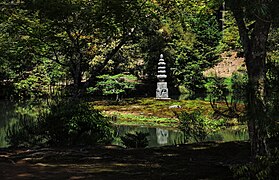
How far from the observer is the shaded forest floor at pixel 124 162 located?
4371 millimetres

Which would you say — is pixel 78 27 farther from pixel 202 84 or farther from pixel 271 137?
pixel 202 84

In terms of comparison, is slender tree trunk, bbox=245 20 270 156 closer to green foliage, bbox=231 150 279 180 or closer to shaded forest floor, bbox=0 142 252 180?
green foliage, bbox=231 150 279 180

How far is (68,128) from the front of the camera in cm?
682

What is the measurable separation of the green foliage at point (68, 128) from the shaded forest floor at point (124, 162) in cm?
69

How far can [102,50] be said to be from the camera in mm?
21125

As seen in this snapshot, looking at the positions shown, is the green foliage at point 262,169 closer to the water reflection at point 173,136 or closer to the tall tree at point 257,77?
the tall tree at point 257,77

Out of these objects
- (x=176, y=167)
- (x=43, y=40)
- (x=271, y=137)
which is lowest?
(x=176, y=167)

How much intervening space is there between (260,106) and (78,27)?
5.41 meters

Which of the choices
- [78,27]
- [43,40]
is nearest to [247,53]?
[78,27]

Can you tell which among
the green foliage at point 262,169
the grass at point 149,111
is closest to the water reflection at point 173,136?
the grass at point 149,111

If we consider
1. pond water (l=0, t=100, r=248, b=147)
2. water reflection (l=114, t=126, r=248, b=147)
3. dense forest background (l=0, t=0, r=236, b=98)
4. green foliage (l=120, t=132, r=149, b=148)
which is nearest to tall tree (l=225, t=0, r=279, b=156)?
green foliage (l=120, t=132, r=149, b=148)

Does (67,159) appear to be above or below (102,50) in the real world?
→ below

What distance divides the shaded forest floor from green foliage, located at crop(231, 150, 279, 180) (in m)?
0.46

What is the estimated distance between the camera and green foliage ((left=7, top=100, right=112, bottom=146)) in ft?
22.6
